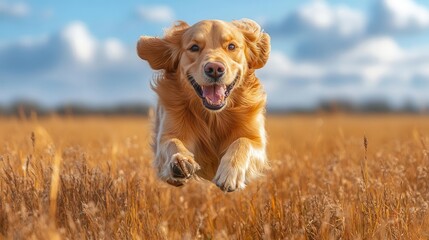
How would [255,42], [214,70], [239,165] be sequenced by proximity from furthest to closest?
[255,42] < [214,70] < [239,165]

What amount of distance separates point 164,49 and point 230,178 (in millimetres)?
1686

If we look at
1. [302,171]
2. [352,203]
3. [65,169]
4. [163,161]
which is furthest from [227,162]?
[302,171]

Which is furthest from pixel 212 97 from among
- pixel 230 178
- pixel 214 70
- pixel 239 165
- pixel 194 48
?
pixel 230 178

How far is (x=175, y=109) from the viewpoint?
16.4ft

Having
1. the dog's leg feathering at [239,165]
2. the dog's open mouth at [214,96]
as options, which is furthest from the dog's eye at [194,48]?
the dog's leg feathering at [239,165]

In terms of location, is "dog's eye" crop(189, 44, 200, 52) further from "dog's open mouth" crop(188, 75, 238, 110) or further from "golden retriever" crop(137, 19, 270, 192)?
"dog's open mouth" crop(188, 75, 238, 110)

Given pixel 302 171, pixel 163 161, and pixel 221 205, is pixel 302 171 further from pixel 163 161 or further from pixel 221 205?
pixel 163 161

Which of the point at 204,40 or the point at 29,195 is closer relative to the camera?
the point at 29,195

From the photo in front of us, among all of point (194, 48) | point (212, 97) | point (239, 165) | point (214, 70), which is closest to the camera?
point (239, 165)

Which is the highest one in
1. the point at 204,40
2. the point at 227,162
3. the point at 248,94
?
the point at 204,40

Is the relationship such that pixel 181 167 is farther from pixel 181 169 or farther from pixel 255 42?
pixel 255 42

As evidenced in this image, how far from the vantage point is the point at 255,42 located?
17.6ft

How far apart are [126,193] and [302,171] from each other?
2.07 metres

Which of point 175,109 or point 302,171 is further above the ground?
point 175,109
